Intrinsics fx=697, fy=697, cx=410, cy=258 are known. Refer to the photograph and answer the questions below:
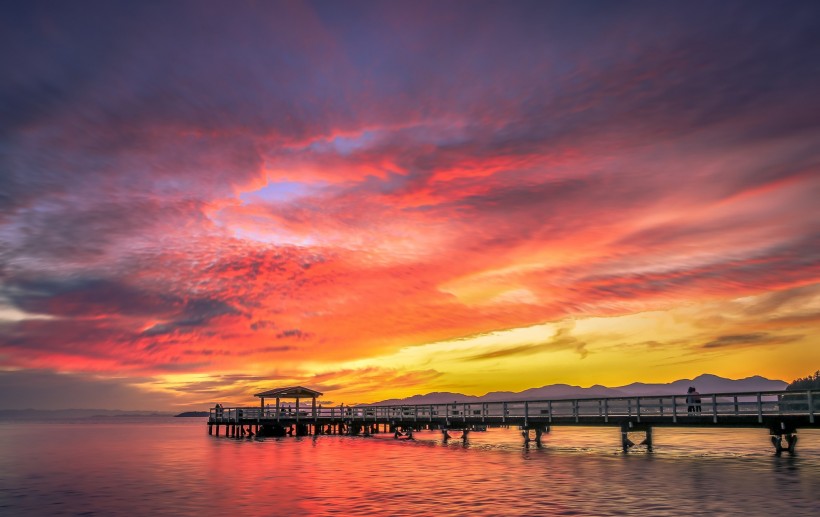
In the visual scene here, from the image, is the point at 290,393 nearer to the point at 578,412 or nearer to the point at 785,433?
the point at 578,412

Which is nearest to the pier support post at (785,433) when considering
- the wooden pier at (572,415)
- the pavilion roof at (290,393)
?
the wooden pier at (572,415)

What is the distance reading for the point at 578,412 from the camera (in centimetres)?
4525

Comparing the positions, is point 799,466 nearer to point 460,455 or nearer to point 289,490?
point 460,455

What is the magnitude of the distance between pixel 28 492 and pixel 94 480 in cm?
511

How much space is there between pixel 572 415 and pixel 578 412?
537mm

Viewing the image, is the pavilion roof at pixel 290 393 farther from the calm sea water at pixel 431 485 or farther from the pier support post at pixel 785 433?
the pier support post at pixel 785 433

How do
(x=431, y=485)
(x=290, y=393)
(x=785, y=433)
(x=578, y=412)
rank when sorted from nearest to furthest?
1. (x=431, y=485)
2. (x=785, y=433)
3. (x=578, y=412)
4. (x=290, y=393)

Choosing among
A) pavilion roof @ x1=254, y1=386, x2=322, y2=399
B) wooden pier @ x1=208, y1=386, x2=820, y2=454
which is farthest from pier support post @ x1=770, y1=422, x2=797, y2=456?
pavilion roof @ x1=254, y1=386, x2=322, y2=399

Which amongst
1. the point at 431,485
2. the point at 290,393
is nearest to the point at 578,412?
the point at 431,485

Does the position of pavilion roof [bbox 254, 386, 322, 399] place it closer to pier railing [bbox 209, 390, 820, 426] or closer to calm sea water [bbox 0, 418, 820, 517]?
pier railing [bbox 209, 390, 820, 426]

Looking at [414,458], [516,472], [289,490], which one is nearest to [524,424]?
[414,458]

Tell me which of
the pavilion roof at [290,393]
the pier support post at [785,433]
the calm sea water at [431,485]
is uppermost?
the pavilion roof at [290,393]

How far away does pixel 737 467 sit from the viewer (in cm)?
3509

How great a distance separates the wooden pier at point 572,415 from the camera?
36844 millimetres
